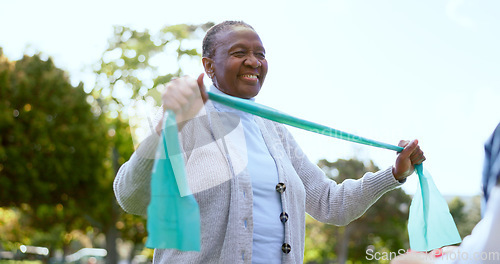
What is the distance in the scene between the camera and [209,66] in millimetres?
2559

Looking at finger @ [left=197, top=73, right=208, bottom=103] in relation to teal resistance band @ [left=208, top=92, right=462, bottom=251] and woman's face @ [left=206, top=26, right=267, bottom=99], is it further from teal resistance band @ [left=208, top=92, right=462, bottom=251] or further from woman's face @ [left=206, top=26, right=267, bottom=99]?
teal resistance band @ [left=208, top=92, right=462, bottom=251]

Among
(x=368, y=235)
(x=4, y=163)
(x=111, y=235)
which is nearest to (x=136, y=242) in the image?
(x=111, y=235)

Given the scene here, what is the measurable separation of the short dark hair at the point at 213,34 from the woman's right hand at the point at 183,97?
2.32 ft

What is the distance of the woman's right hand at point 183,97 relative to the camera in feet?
5.83

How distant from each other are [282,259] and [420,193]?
108 centimetres

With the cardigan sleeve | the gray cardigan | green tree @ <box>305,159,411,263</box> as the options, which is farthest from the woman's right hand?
green tree @ <box>305,159,411,263</box>

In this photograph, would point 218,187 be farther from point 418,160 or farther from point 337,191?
point 418,160

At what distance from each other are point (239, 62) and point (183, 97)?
67 centimetres

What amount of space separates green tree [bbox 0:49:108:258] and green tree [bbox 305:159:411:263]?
10.9m

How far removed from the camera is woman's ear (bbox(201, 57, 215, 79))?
2.54 meters

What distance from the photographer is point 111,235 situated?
20.6 meters

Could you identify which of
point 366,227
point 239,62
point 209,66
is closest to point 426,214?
point 239,62

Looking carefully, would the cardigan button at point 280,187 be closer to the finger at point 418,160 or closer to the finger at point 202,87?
the finger at point 202,87

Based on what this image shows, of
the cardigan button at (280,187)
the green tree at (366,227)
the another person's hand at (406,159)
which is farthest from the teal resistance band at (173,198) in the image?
the green tree at (366,227)
